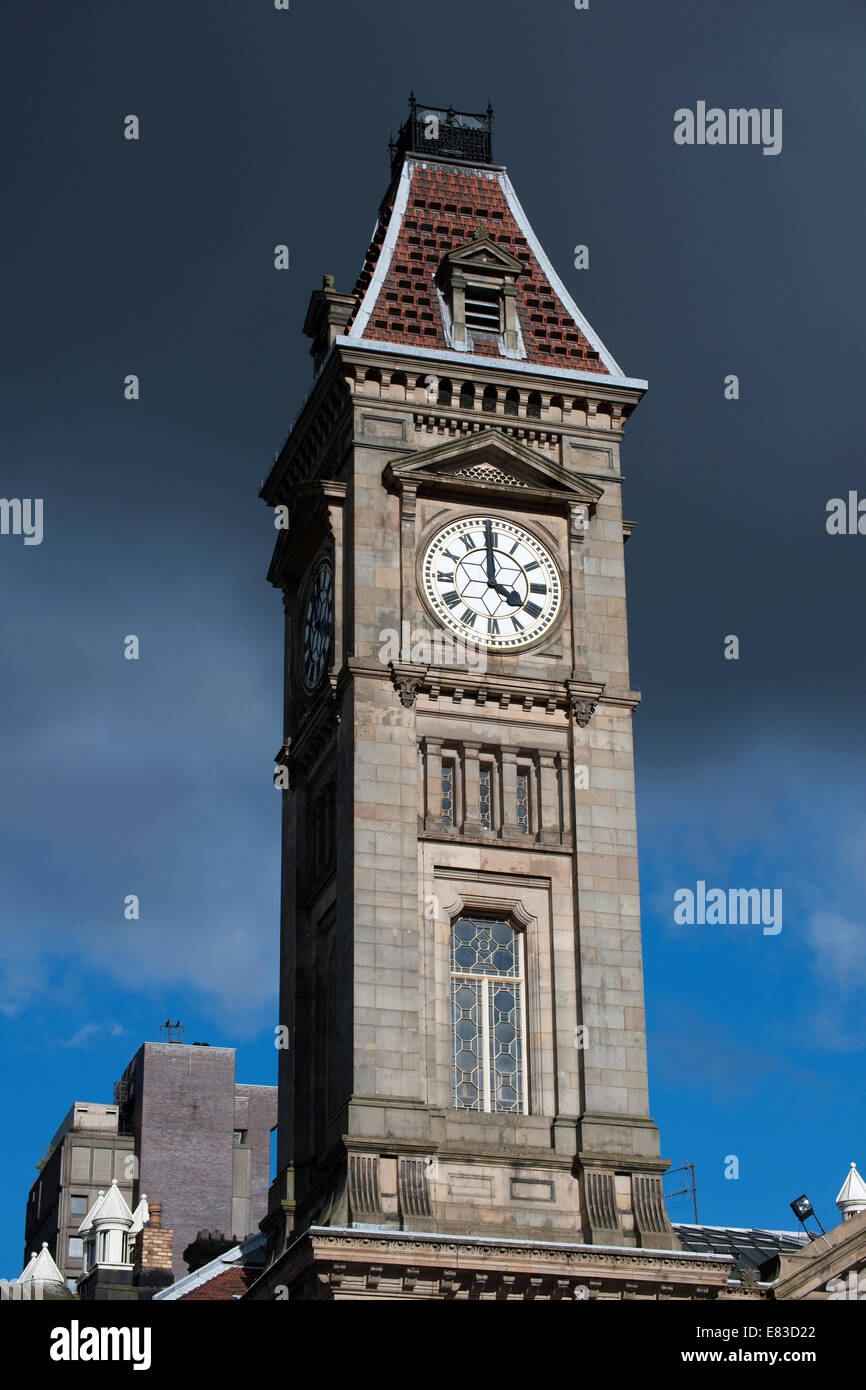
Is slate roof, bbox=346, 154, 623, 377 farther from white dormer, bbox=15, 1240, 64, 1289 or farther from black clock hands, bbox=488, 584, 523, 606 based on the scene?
white dormer, bbox=15, 1240, 64, 1289

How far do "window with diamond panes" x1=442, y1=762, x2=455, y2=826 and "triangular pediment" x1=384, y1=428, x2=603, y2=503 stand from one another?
26.3 feet

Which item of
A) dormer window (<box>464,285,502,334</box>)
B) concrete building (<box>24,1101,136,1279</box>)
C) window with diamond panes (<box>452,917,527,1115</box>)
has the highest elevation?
dormer window (<box>464,285,502,334</box>)

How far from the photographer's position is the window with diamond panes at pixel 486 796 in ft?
217

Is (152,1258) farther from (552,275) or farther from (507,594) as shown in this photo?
(552,275)

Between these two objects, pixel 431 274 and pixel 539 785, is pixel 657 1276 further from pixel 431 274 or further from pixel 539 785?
pixel 431 274

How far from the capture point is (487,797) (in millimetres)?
66500

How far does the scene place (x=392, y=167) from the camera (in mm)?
81062

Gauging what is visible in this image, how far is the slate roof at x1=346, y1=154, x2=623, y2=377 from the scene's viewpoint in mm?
72188

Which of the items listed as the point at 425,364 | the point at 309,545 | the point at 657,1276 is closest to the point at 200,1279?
the point at 657,1276

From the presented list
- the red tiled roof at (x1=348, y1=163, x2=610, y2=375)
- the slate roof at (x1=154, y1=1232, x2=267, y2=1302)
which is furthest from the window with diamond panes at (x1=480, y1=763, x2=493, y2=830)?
the slate roof at (x1=154, y1=1232, x2=267, y2=1302)

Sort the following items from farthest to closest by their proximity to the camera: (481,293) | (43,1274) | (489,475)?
(43,1274), (481,293), (489,475)

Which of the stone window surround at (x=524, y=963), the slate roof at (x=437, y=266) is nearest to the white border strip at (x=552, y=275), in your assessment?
the slate roof at (x=437, y=266)

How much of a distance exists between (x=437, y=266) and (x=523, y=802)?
17847mm

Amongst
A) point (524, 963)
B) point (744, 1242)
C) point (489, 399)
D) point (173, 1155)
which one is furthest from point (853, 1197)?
point (173, 1155)
